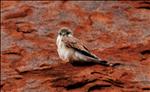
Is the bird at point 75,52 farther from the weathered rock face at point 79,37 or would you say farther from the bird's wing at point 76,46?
the weathered rock face at point 79,37

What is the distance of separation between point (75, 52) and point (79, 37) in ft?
7.99

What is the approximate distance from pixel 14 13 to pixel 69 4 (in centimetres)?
168

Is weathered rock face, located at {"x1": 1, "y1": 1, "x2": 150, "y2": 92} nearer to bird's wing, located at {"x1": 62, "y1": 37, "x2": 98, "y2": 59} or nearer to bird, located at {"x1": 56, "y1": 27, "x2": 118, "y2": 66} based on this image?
bird, located at {"x1": 56, "y1": 27, "x2": 118, "y2": 66}

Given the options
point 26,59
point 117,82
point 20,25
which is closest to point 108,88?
point 117,82

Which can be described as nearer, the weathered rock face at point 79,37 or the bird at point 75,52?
the weathered rock face at point 79,37

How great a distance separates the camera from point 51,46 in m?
15.4

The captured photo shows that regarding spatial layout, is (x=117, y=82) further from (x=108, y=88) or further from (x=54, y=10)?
(x=54, y=10)

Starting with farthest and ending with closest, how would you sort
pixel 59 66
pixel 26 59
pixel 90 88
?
pixel 26 59, pixel 59 66, pixel 90 88

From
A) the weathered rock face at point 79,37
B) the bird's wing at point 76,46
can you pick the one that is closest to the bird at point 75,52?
the bird's wing at point 76,46

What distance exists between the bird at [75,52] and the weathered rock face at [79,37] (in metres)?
0.16

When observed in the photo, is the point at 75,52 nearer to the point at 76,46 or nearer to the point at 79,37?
the point at 76,46

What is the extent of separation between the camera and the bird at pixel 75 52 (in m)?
13.3

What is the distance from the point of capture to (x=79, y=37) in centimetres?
1580

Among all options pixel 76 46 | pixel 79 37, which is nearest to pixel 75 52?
pixel 76 46
